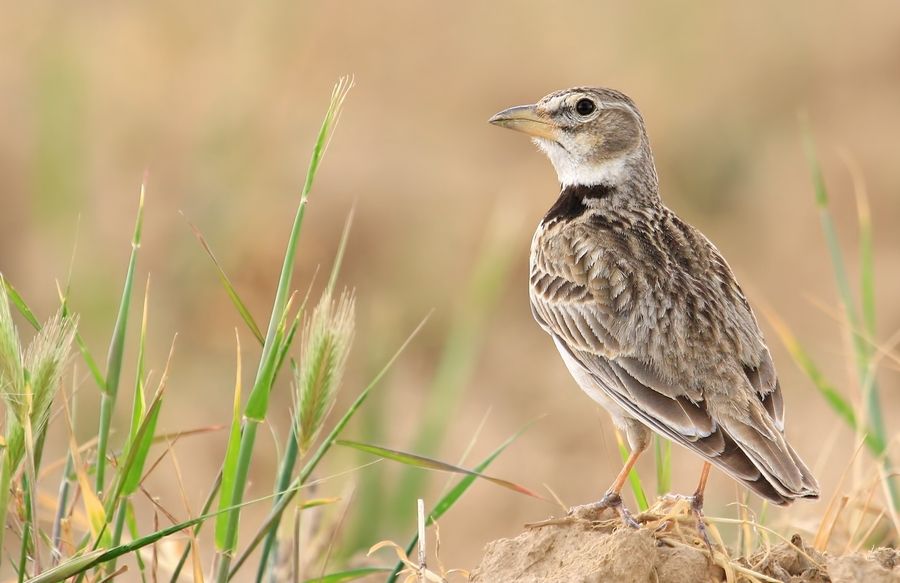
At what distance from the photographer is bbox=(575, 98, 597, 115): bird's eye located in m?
4.82

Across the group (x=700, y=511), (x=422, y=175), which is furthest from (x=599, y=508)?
(x=422, y=175)

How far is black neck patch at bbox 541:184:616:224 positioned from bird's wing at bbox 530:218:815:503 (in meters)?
0.16

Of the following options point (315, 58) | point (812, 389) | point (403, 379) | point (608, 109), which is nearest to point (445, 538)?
point (403, 379)

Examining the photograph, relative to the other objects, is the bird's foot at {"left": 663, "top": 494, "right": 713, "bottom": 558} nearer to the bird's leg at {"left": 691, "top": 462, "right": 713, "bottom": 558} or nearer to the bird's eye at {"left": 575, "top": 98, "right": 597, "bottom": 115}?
the bird's leg at {"left": 691, "top": 462, "right": 713, "bottom": 558}

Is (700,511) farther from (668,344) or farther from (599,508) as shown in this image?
(668,344)

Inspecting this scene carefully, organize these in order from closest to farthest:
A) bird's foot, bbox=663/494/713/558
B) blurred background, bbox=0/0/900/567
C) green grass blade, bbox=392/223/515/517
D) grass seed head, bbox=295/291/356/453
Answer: grass seed head, bbox=295/291/356/453
bird's foot, bbox=663/494/713/558
green grass blade, bbox=392/223/515/517
blurred background, bbox=0/0/900/567

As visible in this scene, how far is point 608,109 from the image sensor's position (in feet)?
15.8

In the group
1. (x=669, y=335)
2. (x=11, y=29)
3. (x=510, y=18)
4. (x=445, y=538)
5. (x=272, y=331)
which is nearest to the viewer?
(x=272, y=331)

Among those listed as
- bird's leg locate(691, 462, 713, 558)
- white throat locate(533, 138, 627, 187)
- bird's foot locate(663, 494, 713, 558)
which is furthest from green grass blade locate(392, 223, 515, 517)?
bird's foot locate(663, 494, 713, 558)

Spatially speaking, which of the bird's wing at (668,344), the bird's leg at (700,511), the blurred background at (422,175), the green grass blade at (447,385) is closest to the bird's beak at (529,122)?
the bird's wing at (668,344)

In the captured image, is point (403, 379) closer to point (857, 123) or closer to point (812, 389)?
point (812, 389)

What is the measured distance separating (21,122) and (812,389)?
6139mm

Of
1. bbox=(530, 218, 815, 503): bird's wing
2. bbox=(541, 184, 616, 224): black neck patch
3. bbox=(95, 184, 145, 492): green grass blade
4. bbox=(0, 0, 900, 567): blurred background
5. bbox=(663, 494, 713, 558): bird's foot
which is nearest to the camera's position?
bbox=(95, 184, 145, 492): green grass blade

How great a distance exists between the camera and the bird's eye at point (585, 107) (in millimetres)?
4816
